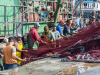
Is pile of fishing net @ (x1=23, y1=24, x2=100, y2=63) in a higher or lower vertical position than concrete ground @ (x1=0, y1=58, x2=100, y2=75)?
higher

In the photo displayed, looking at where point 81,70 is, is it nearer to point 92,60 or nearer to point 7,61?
point 92,60

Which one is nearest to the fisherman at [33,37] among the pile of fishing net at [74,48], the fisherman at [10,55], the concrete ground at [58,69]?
the pile of fishing net at [74,48]

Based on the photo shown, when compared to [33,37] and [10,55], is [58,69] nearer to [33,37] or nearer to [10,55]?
[10,55]

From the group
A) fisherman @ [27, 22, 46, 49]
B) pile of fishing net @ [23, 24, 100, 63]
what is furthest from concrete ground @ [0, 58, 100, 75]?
fisherman @ [27, 22, 46, 49]

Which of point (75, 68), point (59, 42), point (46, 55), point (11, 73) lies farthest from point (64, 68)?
point (59, 42)

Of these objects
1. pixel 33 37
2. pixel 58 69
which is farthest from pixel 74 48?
pixel 33 37

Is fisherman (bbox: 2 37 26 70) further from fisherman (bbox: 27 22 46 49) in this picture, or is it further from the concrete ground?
fisherman (bbox: 27 22 46 49)

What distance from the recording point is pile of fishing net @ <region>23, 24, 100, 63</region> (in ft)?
17.3

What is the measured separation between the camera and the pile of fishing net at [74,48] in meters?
5.26

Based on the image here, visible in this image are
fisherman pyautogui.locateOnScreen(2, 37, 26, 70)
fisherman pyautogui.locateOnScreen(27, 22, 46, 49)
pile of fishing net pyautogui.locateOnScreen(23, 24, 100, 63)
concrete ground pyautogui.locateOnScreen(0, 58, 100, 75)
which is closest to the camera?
concrete ground pyautogui.locateOnScreen(0, 58, 100, 75)

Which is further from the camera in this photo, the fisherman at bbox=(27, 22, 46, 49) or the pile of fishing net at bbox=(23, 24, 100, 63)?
the fisherman at bbox=(27, 22, 46, 49)

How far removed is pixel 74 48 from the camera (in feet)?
19.2

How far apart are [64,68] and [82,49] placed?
5.17 feet

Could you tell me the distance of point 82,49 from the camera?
18.9 ft
